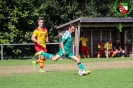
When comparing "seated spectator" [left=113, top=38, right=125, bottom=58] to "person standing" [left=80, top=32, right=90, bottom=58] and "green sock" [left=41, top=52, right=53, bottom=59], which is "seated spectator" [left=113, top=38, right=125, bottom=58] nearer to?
"person standing" [left=80, top=32, right=90, bottom=58]

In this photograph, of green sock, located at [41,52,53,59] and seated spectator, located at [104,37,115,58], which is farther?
seated spectator, located at [104,37,115,58]

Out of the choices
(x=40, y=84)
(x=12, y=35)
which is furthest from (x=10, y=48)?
(x=40, y=84)

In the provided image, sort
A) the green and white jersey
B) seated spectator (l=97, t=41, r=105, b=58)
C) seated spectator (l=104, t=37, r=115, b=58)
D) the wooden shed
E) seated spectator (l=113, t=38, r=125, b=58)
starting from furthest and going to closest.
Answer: the wooden shed < seated spectator (l=97, t=41, r=105, b=58) < seated spectator (l=113, t=38, r=125, b=58) < seated spectator (l=104, t=37, r=115, b=58) < the green and white jersey

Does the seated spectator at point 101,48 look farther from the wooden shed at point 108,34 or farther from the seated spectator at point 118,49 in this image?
the wooden shed at point 108,34

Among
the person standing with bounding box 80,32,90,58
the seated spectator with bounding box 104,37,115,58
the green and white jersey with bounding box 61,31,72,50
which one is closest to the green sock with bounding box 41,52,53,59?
the green and white jersey with bounding box 61,31,72,50

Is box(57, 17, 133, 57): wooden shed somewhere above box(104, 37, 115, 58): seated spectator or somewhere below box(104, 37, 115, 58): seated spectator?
above

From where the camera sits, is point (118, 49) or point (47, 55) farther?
point (118, 49)

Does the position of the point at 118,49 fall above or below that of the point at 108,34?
below

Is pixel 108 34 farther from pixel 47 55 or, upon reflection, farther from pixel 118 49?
pixel 47 55

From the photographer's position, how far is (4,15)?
30.4 m

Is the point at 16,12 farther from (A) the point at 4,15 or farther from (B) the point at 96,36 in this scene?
(B) the point at 96,36

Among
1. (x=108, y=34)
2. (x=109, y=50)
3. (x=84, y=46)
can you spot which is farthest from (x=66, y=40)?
(x=108, y=34)

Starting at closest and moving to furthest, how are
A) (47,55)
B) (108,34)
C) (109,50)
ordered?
(47,55)
(109,50)
(108,34)

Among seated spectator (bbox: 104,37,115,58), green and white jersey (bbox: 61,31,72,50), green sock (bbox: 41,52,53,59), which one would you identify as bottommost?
seated spectator (bbox: 104,37,115,58)
